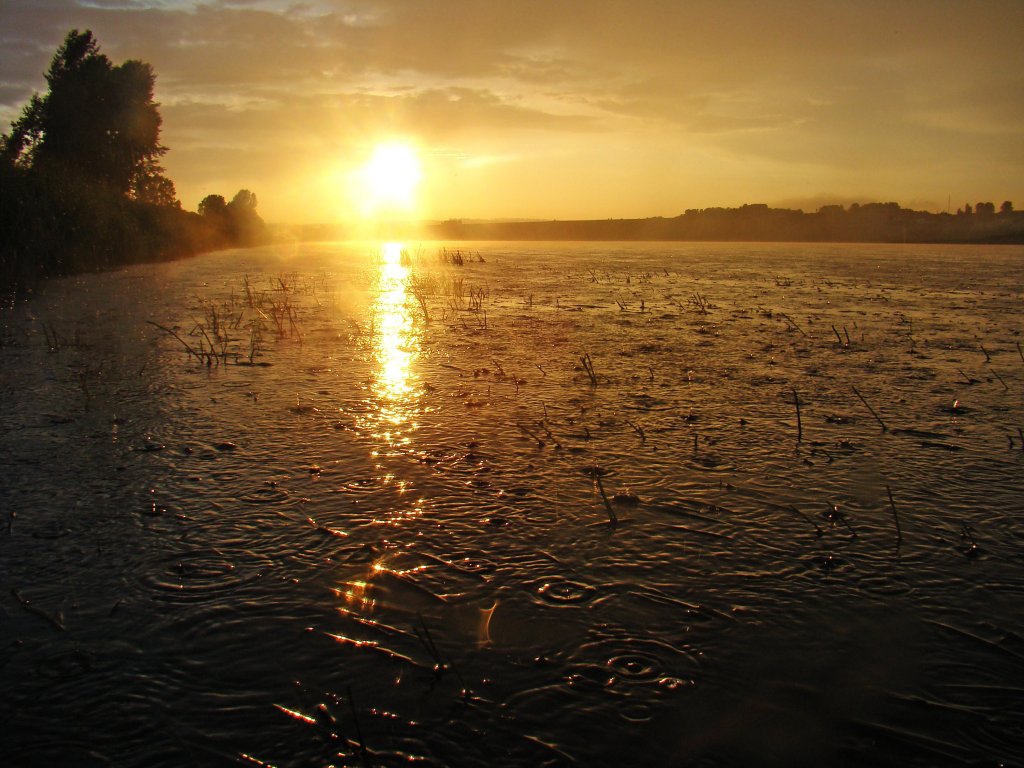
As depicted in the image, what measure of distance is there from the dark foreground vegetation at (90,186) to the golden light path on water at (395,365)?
10248 millimetres

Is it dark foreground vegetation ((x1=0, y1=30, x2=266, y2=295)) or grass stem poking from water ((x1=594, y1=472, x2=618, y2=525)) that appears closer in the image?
grass stem poking from water ((x1=594, y1=472, x2=618, y2=525))

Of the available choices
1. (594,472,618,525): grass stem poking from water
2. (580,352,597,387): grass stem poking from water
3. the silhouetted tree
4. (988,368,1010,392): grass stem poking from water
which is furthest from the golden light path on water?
the silhouetted tree

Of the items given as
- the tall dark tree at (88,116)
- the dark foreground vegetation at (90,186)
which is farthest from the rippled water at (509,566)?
the tall dark tree at (88,116)

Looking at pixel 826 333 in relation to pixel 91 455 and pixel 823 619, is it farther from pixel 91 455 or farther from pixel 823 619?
pixel 91 455

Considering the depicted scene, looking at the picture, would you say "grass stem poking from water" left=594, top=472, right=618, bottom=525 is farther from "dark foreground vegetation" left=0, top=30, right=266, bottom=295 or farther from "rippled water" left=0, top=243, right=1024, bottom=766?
"dark foreground vegetation" left=0, top=30, right=266, bottom=295

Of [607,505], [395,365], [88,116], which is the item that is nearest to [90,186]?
[88,116]

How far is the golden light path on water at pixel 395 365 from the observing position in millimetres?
6520

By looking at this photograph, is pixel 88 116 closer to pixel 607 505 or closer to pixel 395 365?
pixel 395 365

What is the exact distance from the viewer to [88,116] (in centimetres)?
4631

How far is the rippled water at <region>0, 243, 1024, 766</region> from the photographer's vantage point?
2582mm

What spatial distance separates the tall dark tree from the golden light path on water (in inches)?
1464

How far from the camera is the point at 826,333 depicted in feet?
40.3

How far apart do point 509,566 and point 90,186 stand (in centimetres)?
3431

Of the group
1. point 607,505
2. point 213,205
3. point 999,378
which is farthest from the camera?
point 213,205
